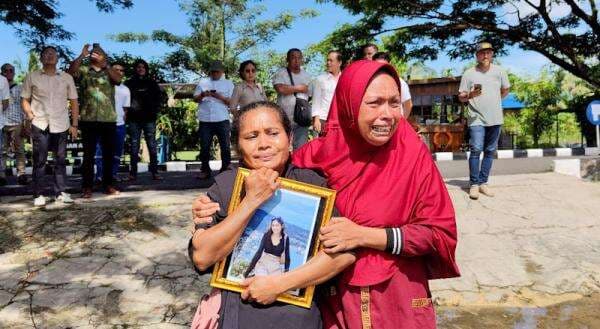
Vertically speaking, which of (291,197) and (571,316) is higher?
(291,197)

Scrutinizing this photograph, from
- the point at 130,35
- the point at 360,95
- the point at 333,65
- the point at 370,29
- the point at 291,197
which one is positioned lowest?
the point at 291,197

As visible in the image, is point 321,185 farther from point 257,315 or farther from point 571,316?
point 571,316

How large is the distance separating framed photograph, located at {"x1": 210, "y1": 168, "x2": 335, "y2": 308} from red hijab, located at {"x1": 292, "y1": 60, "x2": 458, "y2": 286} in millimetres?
115

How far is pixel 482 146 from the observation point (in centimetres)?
556

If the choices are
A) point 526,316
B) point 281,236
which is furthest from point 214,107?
point 281,236

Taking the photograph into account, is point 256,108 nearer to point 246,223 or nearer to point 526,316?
point 246,223

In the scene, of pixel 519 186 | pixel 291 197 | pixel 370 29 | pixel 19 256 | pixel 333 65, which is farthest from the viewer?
pixel 370 29

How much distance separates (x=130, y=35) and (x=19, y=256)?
24.1 m

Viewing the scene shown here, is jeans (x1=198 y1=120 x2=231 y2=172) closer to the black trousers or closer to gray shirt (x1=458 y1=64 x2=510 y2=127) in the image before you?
the black trousers

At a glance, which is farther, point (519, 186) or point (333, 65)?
point (519, 186)

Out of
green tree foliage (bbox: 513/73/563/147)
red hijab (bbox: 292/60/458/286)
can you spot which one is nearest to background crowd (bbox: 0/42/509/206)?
red hijab (bbox: 292/60/458/286)

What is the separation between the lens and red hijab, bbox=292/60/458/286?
1514mm

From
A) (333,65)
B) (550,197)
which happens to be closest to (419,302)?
(333,65)

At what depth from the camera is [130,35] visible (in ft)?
84.8
